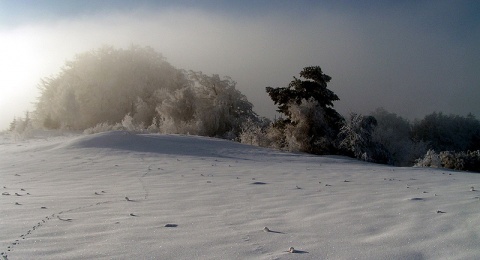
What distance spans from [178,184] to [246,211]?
2.97 m

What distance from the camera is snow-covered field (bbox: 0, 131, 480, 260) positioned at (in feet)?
12.7

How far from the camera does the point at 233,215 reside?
17.5ft

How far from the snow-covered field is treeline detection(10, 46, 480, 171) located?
28.7 ft

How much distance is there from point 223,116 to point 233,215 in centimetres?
2288

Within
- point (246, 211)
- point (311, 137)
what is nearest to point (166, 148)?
point (311, 137)

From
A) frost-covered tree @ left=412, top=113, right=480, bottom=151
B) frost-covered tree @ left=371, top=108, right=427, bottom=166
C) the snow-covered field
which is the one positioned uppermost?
frost-covered tree @ left=412, top=113, right=480, bottom=151

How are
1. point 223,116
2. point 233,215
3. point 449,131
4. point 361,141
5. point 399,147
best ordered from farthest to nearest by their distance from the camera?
point 449,131
point 223,116
point 399,147
point 361,141
point 233,215

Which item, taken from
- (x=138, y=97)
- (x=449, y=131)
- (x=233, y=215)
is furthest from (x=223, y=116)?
(x=233, y=215)

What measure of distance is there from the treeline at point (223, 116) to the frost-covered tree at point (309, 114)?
46 mm

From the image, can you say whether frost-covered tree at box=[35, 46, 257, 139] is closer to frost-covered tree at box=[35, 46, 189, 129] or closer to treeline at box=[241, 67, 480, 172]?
frost-covered tree at box=[35, 46, 189, 129]

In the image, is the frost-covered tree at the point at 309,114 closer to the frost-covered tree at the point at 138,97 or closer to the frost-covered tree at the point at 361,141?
the frost-covered tree at the point at 361,141

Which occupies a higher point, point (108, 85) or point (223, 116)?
point (108, 85)

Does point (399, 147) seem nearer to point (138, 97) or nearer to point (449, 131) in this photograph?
point (449, 131)

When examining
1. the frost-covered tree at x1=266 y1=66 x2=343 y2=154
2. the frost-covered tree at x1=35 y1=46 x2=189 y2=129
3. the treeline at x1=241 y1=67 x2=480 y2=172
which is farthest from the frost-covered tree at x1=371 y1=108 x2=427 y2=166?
the frost-covered tree at x1=35 y1=46 x2=189 y2=129
